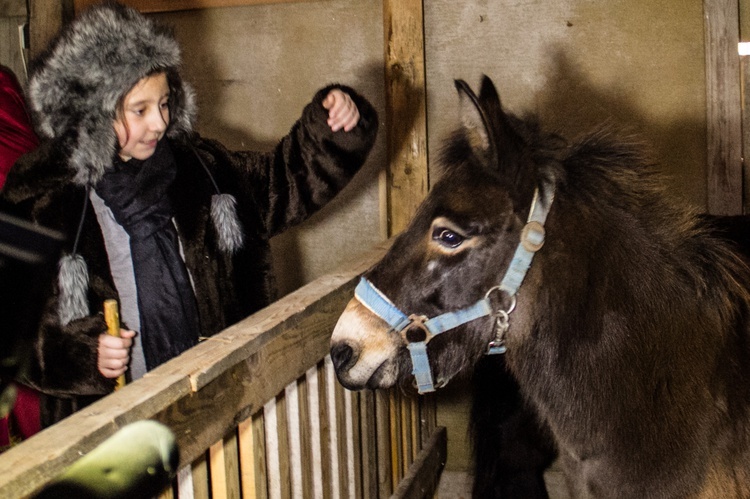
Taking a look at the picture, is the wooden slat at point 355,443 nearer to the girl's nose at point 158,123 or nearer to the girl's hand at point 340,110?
the girl's hand at point 340,110

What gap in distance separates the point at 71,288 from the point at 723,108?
2.79 metres

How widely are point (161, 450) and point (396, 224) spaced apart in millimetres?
2328

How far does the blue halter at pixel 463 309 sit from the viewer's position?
5.32 ft

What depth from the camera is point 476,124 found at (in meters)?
1.63

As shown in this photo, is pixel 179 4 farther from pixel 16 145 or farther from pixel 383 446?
pixel 383 446

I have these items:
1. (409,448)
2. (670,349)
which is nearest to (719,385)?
(670,349)

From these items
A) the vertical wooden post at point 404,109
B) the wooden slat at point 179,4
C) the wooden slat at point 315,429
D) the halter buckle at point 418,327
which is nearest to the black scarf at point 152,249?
the wooden slat at point 315,429

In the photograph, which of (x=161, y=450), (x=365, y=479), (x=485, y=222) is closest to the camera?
(x=161, y=450)

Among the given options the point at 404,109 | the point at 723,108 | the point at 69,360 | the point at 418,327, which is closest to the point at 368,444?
the point at 418,327

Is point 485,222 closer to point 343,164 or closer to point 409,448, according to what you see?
point 343,164

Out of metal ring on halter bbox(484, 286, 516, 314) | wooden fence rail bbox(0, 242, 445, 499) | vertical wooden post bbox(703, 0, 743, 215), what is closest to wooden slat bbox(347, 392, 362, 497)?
wooden fence rail bbox(0, 242, 445, 499)

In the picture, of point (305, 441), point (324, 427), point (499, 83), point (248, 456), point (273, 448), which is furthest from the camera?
point (499, 83)

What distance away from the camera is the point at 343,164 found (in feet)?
7.91

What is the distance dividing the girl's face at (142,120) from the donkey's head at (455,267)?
2.68 ft
